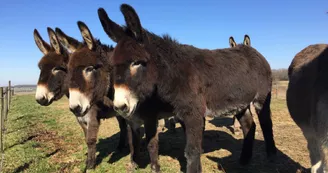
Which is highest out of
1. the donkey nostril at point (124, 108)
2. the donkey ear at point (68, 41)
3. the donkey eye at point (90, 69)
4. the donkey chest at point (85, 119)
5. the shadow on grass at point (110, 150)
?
the donkey ear at point (68, 41)

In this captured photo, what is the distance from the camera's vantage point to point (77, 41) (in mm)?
4848

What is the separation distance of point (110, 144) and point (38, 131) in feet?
13.1

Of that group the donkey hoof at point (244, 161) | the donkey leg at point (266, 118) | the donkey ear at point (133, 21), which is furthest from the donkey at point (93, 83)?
the donkey leg at point (266, 118)

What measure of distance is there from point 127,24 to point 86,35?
1368 mm

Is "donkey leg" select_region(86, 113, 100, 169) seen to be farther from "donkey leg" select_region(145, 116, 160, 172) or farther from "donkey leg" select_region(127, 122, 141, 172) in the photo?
"donkey leg" select_region(145, 116, 160, 172)

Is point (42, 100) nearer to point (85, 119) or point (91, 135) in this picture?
point (85, 119)

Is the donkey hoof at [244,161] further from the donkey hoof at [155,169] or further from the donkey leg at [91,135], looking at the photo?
the donkey leg at [91,135]

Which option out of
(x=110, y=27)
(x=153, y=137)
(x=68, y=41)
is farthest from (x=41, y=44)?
→ (x=153, y=137)

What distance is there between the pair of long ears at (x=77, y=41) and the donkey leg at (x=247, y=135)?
3.41m

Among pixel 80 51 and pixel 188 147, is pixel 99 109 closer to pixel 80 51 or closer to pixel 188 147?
pixel 80 51

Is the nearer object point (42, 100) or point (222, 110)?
point (222, 110)

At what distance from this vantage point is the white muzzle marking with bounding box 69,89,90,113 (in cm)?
408

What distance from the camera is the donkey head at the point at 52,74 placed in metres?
5.01

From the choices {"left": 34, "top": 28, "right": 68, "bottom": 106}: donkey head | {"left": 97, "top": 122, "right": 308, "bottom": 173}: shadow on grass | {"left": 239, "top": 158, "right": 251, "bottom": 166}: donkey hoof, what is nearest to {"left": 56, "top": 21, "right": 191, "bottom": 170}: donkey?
{"left": 34, "top": 28, "right": 68, "bottom": 106}: donkey head
